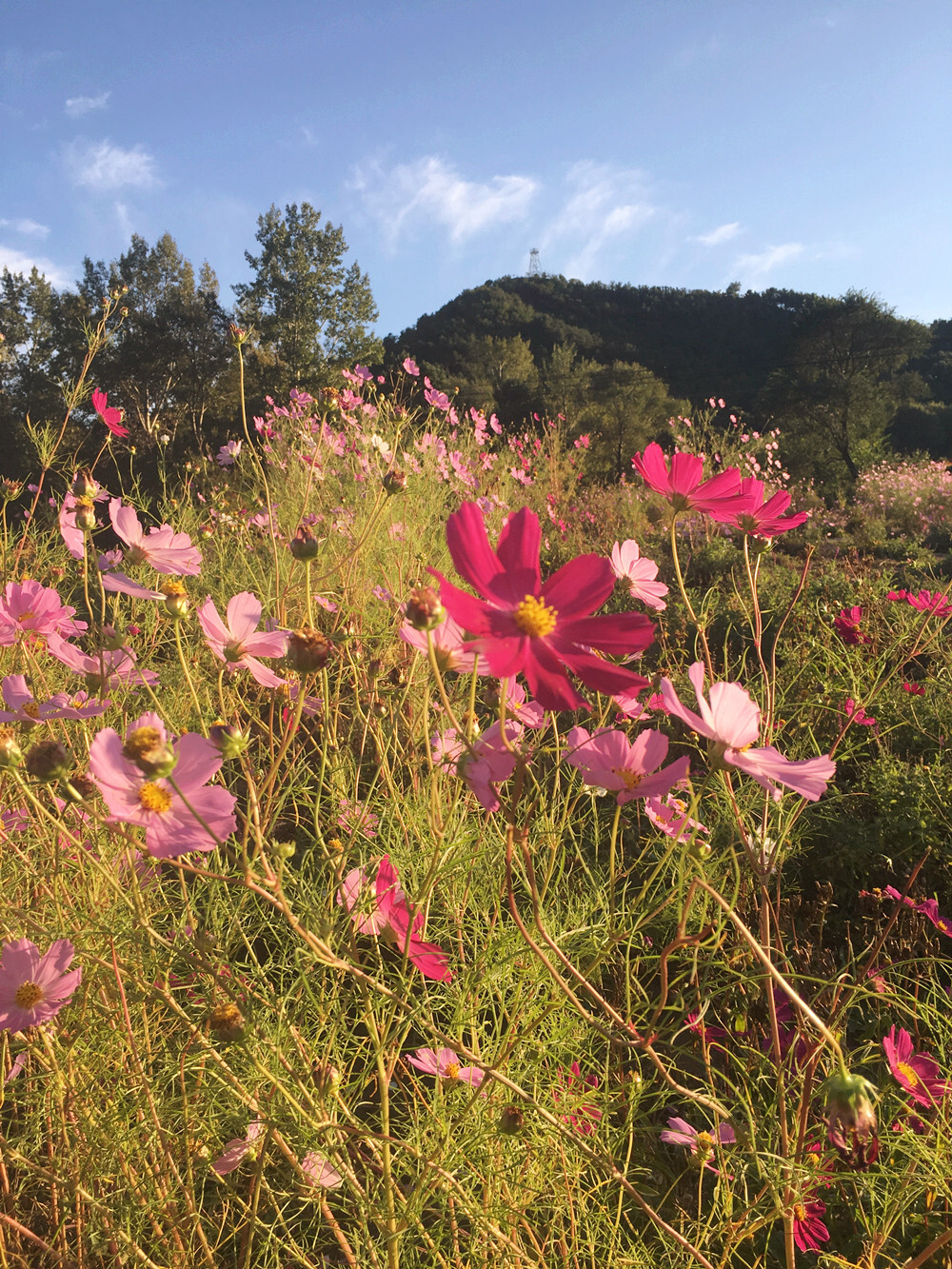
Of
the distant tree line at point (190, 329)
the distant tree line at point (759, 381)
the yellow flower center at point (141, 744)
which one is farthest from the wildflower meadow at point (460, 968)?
the distant tree line at point (190, 329)

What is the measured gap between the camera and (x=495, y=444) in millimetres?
5785

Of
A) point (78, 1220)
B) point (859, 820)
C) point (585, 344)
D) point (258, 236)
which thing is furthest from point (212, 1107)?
point (585, 344)

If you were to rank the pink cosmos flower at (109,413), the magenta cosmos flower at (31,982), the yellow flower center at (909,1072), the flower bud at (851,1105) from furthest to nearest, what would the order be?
the pink cosmos flower at (109,413)
the yellow flower center at (909,1072)
the magenta cosmos flower at (31,982)
the flower bud at (851,1105)

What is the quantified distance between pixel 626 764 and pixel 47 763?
424 millimetres

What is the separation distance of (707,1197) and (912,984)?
51 centimetres

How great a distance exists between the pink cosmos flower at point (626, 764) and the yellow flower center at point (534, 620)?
12 centimetres

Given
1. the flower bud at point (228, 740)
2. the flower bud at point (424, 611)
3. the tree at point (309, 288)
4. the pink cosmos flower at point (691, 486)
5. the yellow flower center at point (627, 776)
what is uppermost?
the tree at point (309, 288)

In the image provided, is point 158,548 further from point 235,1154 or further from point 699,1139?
point 699,1139

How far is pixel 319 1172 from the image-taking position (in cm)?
59

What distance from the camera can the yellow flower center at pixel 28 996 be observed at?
55cm

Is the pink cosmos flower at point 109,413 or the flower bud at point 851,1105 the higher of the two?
the pink cosmos flower at point 109,413

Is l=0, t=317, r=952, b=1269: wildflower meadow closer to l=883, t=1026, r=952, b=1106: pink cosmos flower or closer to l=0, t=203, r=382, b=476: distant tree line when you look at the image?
l=883, t=1026, r=952, b=1106: pink cosmos flower

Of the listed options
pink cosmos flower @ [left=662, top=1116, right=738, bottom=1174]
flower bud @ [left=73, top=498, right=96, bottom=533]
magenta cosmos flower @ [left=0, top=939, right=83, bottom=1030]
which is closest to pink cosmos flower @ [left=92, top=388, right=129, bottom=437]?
flower bud @ [left=73, top=498, right=96, bottom=533]

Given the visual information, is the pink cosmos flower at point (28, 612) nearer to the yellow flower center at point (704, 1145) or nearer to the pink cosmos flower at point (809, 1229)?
the yellow flower center at point (704, 1145)
